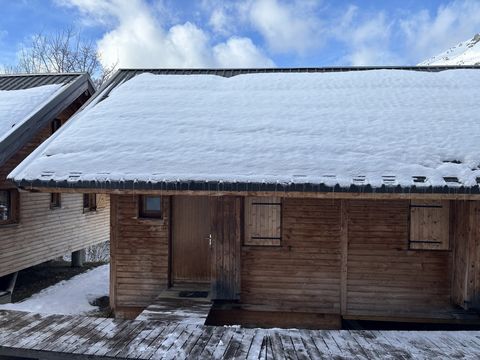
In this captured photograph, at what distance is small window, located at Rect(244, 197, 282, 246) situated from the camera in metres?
6.91

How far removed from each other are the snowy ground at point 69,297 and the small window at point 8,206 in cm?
194

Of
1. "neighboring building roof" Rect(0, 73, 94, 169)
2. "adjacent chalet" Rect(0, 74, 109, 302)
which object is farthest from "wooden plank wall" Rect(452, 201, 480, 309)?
"neighboring building roof" Rect(0, 73, 94, 169)

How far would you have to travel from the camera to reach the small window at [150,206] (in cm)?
729

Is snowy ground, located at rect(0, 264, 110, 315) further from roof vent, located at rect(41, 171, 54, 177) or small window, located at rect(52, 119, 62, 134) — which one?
small window, located at rect(52, 119, 62, 134)

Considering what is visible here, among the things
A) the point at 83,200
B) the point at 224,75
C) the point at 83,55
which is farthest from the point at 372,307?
the point at 83,55

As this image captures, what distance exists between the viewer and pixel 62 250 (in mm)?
12031

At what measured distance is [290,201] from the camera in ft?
22.5

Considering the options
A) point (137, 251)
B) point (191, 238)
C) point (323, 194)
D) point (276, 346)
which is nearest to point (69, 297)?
point (137, 251)

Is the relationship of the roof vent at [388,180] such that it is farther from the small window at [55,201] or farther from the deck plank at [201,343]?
the small window at [55,201]

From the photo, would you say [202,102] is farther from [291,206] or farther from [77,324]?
[77,324]

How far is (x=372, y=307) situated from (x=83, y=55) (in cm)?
2687

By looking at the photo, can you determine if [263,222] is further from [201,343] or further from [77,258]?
[77,258]

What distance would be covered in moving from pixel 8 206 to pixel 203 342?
744 centimetres

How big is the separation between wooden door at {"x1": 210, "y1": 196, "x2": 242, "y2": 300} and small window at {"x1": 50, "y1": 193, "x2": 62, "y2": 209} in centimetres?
686
